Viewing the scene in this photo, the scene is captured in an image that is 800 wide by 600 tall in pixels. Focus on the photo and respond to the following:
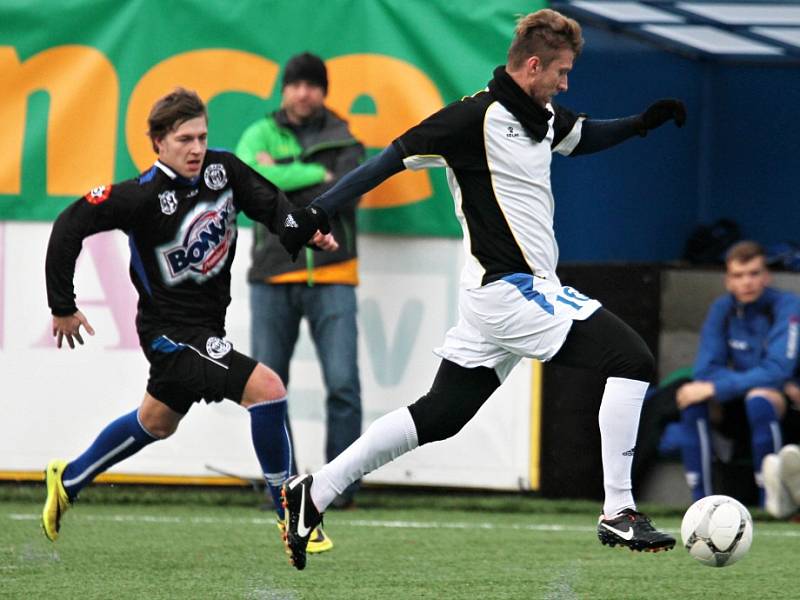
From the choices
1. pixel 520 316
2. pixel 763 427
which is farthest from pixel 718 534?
pixel 763 427

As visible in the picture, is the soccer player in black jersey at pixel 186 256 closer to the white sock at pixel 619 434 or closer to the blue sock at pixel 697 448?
the white sock at pixel 619 434

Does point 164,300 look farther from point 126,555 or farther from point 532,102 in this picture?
point 532,102

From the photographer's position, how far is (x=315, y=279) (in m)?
7.96

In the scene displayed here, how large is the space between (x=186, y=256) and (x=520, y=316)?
1.48 m

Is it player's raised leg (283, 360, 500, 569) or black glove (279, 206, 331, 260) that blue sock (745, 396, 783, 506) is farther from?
black glove (279, 206, 331, 260)

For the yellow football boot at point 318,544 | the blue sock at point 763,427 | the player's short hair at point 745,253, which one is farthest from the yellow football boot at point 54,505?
the player's short hair at point 745,253

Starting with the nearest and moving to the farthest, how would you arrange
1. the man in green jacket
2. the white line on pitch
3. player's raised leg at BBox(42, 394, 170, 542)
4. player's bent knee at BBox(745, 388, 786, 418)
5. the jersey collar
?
1. the jersey collar
2. player's raised leg at BBox(42, 394, 170, 542)
3. the white line on pitch
4. the man in green jacket
5. player's bent knee at BBox(745, 388, 786, 418)

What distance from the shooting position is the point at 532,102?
5.37 metres

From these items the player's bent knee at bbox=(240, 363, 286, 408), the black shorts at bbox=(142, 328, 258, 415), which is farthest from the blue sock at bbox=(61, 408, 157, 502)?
the player's bent knee at bbox=(240, 363, 286, 408)

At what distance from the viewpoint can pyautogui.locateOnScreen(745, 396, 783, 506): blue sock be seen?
314 inches

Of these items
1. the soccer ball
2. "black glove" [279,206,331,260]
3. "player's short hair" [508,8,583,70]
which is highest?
"player's short hair" [508,8,583,70]

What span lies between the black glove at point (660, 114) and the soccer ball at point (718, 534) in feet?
4.39

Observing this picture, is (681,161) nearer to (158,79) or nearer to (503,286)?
(158,79)

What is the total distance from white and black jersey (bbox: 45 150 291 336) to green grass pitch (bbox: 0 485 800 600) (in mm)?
941
